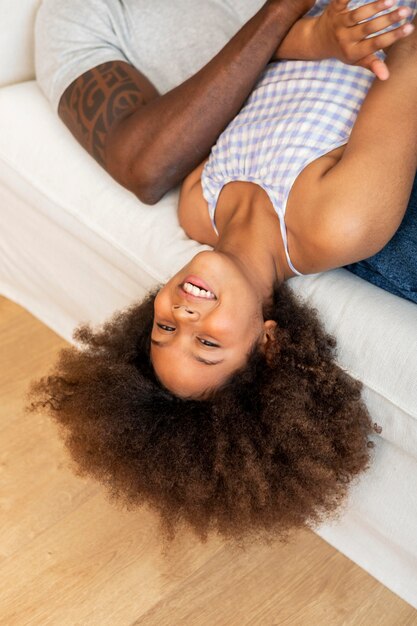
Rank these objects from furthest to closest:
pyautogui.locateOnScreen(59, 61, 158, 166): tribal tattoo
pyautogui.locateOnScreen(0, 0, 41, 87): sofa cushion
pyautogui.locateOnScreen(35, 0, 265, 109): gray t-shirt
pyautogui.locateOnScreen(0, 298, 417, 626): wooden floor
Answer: pyautogui.locateOnScreen(0, 0, 41, 87): sofa cushion < pyautogui.locateOnScreen(35, 0, 265, 109): gray t-shirt < pyautogui.locateOnScreen(59, 61, 158, 166): tribal tattoo < pyautogui.locateOnScreen(0, 298, 417, 626): wooden floor

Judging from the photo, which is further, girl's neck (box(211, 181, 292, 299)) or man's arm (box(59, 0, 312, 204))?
man's arm (box(59, 0, 312, 204))

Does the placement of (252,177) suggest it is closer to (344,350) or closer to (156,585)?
(344,350)

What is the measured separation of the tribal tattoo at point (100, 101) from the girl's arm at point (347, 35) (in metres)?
0.35

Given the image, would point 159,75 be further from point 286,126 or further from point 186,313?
point 186,313

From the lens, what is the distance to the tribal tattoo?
1.61m

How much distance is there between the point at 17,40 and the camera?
1.88 m

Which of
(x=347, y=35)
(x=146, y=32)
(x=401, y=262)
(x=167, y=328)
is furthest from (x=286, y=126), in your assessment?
(x=146, y=32)

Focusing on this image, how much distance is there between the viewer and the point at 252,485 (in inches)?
48.9

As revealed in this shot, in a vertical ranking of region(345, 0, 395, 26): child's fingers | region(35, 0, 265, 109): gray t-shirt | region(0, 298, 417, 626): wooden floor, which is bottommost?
region(0, 298, 417, 626): wooden floor

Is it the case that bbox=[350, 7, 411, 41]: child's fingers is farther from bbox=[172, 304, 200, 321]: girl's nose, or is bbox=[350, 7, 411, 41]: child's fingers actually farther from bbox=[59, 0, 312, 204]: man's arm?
bbox=[172, 304, 200, 321]: girl's nose

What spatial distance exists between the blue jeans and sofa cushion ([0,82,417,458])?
0.03 metres

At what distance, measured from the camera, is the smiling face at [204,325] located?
125 centimetres

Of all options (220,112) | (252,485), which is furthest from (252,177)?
(252,485)

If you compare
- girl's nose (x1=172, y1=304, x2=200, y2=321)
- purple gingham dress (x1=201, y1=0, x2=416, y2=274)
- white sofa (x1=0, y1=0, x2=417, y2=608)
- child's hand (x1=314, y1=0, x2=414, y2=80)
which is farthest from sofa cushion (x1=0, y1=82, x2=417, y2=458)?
child's hand (x1=314, y1=0, x2=414, y2=80)
